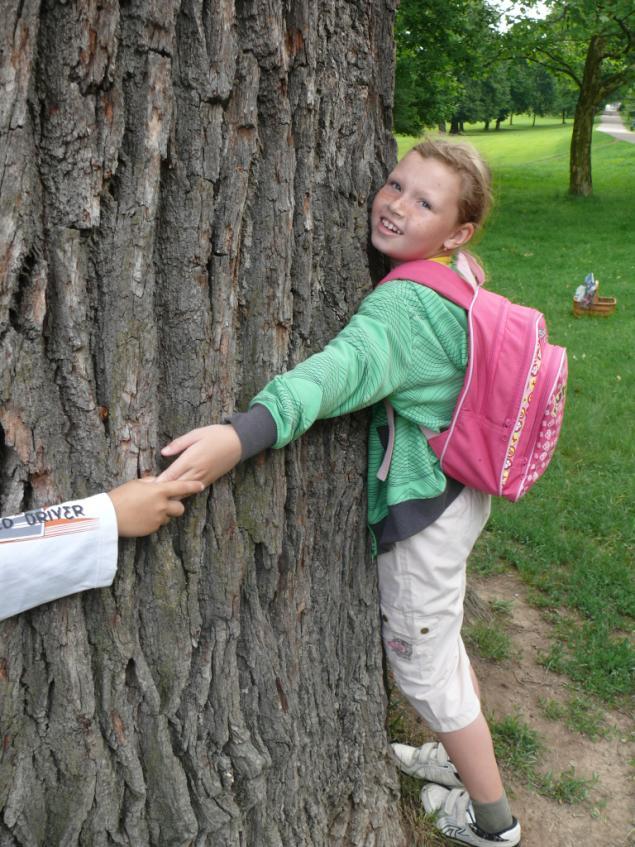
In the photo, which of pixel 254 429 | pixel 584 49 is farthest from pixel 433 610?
pixel 584 49

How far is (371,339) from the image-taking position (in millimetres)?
2012

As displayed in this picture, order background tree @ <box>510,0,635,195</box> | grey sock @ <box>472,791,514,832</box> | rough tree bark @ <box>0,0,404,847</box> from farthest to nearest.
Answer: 1. background tree @ <box>510,0,635,195</box>
2. grey sock @ <box>472,791,514,832</box>
3. rough tree bark @ <box>0,0,404,847</box>

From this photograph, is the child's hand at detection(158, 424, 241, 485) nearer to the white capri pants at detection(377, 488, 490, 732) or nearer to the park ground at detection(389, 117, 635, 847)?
the white capri pants at detection(377, 488, 490, 732)

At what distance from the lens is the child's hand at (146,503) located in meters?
1.72

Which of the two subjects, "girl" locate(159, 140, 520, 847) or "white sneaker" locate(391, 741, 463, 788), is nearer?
"girl" locate(159, 140, 520, 847)

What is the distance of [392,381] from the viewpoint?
2.06 metres

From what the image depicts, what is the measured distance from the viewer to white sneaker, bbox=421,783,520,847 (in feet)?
8.48

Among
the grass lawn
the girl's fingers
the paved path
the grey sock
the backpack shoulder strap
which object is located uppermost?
the paved path

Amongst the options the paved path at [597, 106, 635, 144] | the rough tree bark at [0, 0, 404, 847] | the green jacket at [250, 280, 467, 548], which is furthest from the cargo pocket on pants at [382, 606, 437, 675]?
the paved path at [597, 106, 635, 144]

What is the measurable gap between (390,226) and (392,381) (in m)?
0.44

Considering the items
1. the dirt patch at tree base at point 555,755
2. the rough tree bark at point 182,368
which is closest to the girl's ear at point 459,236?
the rough tree bark at point 182,368

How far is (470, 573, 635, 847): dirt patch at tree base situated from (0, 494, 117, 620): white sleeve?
182cm

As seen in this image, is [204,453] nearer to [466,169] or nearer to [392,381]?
[392,381]

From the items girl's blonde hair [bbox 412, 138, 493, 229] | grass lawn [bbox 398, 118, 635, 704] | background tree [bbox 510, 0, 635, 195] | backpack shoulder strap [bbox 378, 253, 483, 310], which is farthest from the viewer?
background tree [bbox 510, 0, 635, 195]
